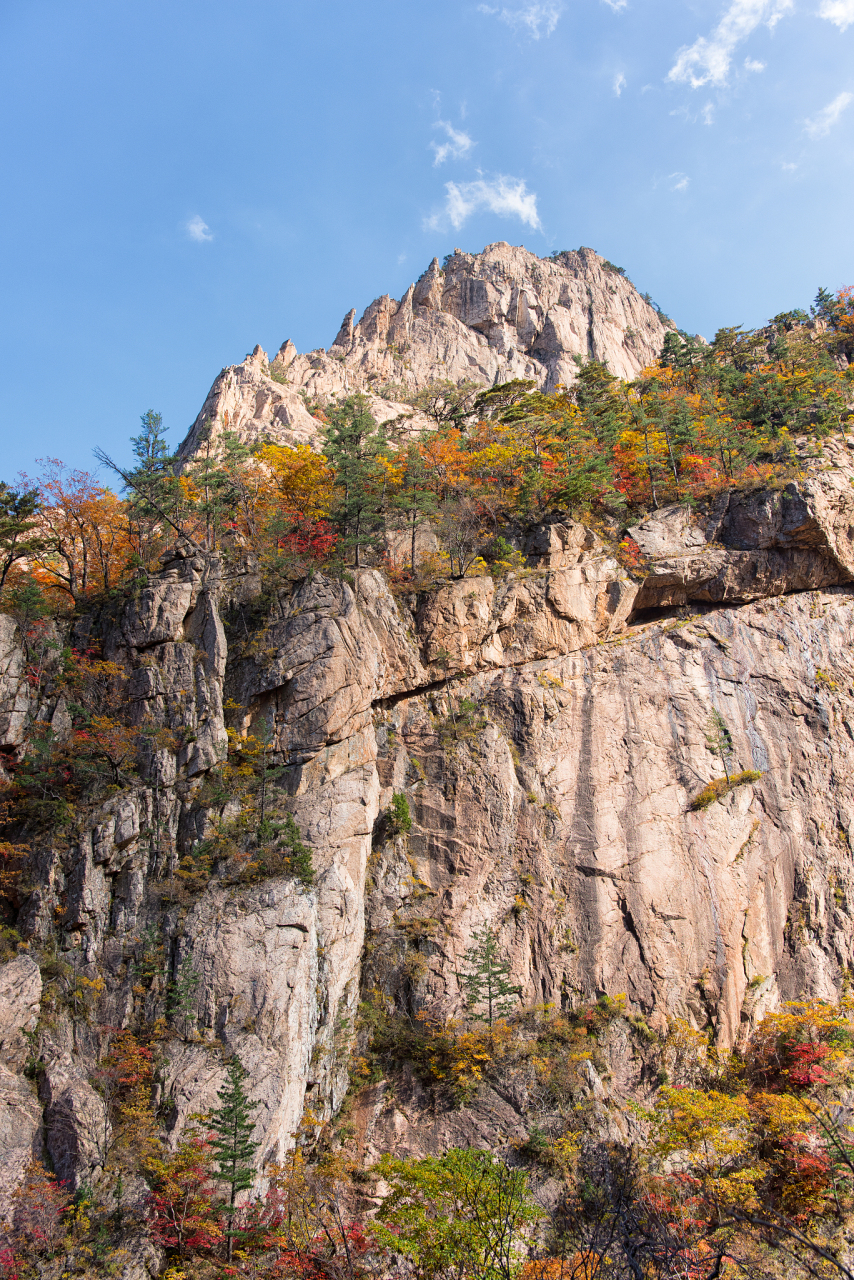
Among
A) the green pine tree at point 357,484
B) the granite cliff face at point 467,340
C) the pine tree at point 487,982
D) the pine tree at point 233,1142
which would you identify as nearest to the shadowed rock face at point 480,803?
the pine tree at point 487,982

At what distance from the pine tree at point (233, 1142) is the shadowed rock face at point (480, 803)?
29.1 inches

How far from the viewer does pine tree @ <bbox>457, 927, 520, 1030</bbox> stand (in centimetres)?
2006

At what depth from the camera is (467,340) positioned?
62125 mm

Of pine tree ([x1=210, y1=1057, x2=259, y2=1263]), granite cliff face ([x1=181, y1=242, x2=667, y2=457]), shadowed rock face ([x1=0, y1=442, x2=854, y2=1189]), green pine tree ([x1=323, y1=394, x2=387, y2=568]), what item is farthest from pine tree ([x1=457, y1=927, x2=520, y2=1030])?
granite cliff face ([x1=181, y1=242, x2=667, y2=457])

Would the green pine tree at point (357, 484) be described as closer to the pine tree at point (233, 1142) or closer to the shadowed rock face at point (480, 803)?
the shadowed rock face at point (480, 803)

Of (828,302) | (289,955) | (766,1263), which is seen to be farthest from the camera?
(828,302)

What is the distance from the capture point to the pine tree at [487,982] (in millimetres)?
20062

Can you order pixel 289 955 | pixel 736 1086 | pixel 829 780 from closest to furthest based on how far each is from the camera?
pixel 289 955 < pixel 736 1086 < pixel 829 780

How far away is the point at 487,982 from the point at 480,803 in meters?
5.38

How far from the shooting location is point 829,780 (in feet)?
82.9

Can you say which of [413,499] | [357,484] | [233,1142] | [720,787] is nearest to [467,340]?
[357,484]

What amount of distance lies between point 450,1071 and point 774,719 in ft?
52.4

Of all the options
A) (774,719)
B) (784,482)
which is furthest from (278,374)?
(774,719)

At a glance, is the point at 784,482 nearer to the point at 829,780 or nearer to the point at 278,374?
the point at 829,780
